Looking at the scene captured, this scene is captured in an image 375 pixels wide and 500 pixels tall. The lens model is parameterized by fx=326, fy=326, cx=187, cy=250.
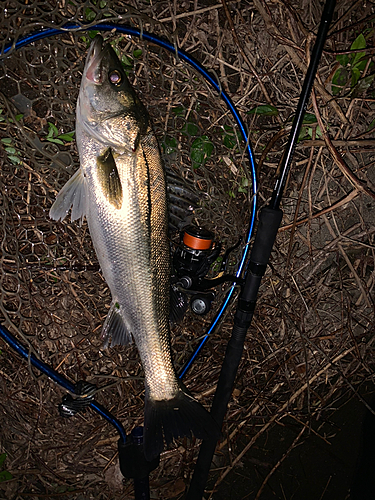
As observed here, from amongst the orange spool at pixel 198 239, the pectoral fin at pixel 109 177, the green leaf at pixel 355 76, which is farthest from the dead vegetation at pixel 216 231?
the pectoral fin at pixel 109 177

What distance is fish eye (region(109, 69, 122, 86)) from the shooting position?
147cm

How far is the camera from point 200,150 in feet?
6.34

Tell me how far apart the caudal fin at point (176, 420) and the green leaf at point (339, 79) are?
6.91ft

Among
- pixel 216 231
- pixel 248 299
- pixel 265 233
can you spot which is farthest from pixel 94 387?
pixel 265 233

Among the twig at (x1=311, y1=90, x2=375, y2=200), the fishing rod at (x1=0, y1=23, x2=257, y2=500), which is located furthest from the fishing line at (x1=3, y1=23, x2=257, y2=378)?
the twig at (x1=311, y1=90, x2=375, y2=200)

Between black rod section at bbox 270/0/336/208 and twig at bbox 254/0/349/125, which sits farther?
twig at bbox 254/0/349/125

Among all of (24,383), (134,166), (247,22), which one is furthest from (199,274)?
(247,22)

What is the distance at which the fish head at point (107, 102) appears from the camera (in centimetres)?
144

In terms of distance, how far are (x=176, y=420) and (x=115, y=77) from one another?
67.2 inches

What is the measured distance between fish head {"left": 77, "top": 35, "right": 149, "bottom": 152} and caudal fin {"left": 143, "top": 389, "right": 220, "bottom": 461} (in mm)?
1302

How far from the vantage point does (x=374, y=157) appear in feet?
7.58

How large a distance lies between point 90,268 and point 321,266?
1707 millimetres

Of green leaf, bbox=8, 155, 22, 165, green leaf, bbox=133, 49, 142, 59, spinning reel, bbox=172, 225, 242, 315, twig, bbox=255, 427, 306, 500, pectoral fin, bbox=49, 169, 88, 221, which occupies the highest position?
green leaf, bbox=133, 49, 142, 59

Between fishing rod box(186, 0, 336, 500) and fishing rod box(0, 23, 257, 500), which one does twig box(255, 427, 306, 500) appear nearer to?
fishing rod box(186, 0, 336, 500)
